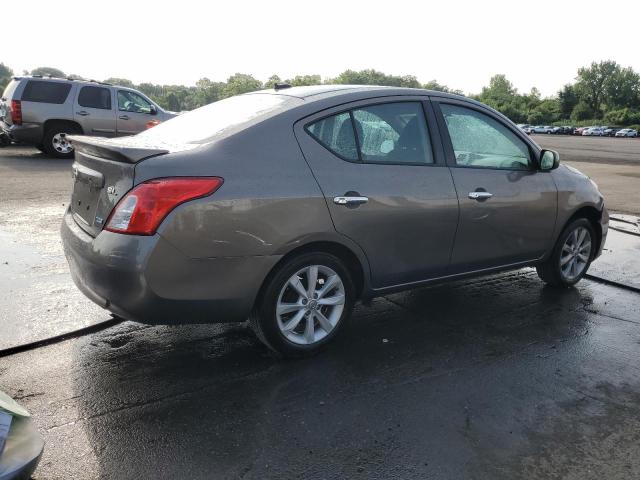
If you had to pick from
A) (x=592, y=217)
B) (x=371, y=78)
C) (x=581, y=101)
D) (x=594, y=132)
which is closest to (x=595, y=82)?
(x=581, y=101)

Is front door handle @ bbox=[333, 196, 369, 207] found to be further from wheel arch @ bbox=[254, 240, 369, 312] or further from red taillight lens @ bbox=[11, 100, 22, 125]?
red taillight lens @ bbox=[11, 100, 22, 125]

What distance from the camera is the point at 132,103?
15773 millimetres

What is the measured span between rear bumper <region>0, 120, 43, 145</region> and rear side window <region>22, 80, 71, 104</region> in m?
0.63

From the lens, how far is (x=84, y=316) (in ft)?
14.4

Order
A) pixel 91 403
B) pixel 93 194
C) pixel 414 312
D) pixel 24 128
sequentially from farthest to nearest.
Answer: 1. pixel 24 128
2. pixel 414 312
3. pixel 93 194
4. pixel 91 403

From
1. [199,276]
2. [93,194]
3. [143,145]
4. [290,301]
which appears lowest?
[290,301]

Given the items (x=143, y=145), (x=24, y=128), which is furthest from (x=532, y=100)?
(x=143, y=145)

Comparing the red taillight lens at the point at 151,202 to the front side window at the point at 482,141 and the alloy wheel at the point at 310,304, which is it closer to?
the alloy wheel at the point at 310,304

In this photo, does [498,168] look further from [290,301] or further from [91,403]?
[91,403]

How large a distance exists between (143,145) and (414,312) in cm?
252

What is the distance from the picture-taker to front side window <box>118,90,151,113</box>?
15.5m

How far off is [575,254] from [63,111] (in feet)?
42.7

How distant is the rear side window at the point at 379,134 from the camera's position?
3.82 meters

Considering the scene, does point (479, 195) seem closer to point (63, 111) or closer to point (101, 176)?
point (101, 176)
